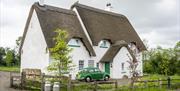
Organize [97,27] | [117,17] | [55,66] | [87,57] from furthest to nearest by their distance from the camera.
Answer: [117,17], [97,27], [87,57], [55,66]

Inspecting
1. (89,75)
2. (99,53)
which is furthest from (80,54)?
(89,75)

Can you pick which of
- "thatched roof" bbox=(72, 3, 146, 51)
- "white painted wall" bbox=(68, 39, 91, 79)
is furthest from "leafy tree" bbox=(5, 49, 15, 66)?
"white painted wall" bbox=(68, 39, 91, 79)

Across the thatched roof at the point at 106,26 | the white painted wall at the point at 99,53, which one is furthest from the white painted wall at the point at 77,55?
the thatched roof at the point at 106,26

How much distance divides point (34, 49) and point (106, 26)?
Answer: 11225 mm

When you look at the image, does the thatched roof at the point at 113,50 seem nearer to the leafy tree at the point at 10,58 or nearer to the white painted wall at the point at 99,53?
the white painted wall at the point at 99,53

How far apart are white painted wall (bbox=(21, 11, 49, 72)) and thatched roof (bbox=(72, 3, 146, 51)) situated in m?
6.73

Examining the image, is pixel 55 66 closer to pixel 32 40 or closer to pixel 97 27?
pixel 32 40

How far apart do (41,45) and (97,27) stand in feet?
29.2

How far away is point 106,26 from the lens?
41656 millimetres

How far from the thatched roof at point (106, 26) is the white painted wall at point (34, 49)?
673cm

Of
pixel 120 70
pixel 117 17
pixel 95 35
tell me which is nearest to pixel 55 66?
pixel 95 35

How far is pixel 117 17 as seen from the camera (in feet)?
153

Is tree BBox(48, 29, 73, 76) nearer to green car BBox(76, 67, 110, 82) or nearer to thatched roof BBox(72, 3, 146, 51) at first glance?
green car BBox(76, 67, 110, 82)

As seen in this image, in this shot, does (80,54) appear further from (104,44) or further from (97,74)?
(104,44)
